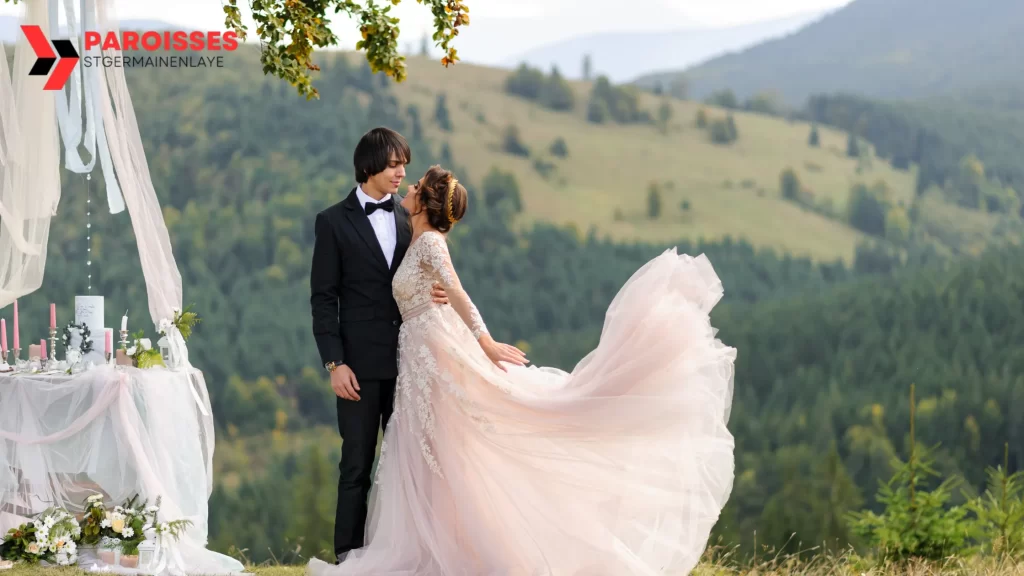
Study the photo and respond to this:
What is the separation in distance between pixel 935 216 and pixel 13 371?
69.1 metres

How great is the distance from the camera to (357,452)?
4.35 meters

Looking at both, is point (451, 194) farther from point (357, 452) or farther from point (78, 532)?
point (78, 532)

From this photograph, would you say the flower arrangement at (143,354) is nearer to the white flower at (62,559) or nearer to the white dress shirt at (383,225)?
the white flower at (62,559)

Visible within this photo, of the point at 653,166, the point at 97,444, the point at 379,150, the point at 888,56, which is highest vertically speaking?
the point at 888,56

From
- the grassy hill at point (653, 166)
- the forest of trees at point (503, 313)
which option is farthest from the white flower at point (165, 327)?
the grassy hill at point (653, 166)

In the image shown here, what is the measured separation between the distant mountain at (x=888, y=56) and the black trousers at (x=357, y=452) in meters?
87.6

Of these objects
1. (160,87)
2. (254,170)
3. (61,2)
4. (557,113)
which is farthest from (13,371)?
(557,113)

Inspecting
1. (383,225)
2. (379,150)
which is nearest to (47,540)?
(383,225)

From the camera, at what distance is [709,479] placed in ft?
13.9

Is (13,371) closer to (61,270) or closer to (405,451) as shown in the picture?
(405,451)

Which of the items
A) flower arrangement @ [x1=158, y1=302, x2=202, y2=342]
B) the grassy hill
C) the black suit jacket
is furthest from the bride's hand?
the grassy hill

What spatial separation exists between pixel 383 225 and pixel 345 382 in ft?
2.17

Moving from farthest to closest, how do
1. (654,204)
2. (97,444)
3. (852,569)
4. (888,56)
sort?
(888,56) → (654,204) → (852,569) → (97,444)

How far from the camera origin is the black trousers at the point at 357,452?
14.3ft
